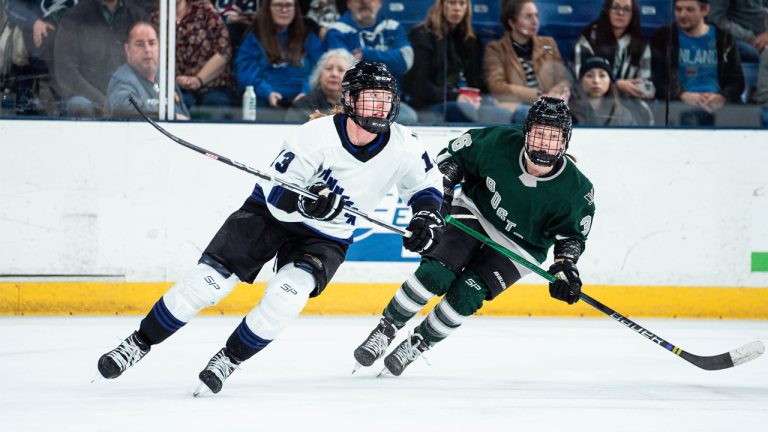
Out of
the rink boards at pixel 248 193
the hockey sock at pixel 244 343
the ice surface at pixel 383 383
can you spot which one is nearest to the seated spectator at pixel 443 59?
the rink boards at pixel 248 193

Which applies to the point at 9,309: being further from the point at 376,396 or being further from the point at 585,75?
the point at 585,75

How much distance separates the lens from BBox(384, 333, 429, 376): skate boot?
4.00 metres

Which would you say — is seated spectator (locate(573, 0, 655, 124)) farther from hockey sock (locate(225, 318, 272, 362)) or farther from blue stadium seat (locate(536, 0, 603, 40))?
hockey sock (locate(225, 318, 272, 362))

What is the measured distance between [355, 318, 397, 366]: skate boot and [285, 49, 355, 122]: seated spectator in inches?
85.0

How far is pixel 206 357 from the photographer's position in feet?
14.4

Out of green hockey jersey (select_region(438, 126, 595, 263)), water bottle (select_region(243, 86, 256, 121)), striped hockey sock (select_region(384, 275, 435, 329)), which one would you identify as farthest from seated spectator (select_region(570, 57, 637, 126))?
striped hockey sock (select_region(384, 275, 435, 329))

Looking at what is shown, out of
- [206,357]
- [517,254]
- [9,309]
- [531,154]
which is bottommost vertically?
[9,309]

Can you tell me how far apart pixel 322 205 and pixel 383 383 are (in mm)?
817

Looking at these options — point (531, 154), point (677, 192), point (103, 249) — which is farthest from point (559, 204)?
point (103, 249)

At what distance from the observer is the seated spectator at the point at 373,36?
6016 mm

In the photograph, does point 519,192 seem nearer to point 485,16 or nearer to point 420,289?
point 420,289

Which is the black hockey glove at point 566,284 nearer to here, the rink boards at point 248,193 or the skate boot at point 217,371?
the skate boot at point 217,371

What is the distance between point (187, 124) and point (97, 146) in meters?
0.45

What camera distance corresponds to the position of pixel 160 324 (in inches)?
136
